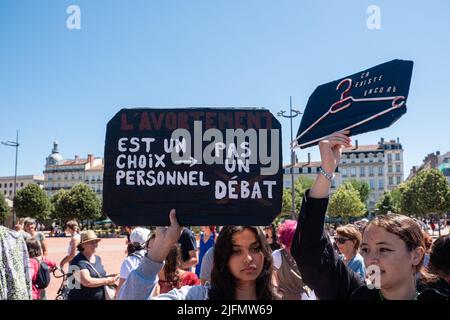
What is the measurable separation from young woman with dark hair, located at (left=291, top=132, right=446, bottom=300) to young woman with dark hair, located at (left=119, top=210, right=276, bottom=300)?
0.27 m

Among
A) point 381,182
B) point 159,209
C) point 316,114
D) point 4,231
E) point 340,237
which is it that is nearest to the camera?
point 159,209

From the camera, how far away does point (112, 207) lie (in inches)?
76.9

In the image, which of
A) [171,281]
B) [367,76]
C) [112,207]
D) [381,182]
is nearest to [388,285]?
Result: [367,76]

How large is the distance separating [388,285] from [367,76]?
39.8 inches

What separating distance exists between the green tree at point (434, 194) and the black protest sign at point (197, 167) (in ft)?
133

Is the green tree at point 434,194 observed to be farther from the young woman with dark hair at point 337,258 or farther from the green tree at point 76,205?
the green tree at point 76,205

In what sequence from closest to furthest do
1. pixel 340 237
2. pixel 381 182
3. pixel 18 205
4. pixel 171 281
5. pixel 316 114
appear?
pixel 316 114 < pixel 171 281 < pixel 340 237 < pixel 18 205 < pixel 381 182

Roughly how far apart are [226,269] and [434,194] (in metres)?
41.1

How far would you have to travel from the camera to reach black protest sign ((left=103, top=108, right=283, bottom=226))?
1.96 m

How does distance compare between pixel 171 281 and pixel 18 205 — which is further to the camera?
pixel 18 205

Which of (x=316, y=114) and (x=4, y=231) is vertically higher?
(x=316, y=114)

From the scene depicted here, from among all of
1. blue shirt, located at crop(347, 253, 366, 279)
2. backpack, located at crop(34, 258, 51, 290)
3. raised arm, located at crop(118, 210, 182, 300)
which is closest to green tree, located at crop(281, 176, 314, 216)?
blue shirt, located at crop(347, 253, 366, 279)

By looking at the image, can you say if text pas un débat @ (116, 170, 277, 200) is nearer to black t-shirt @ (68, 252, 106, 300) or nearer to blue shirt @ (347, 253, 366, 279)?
blue shirt @ (347, 253, 366, 279)
